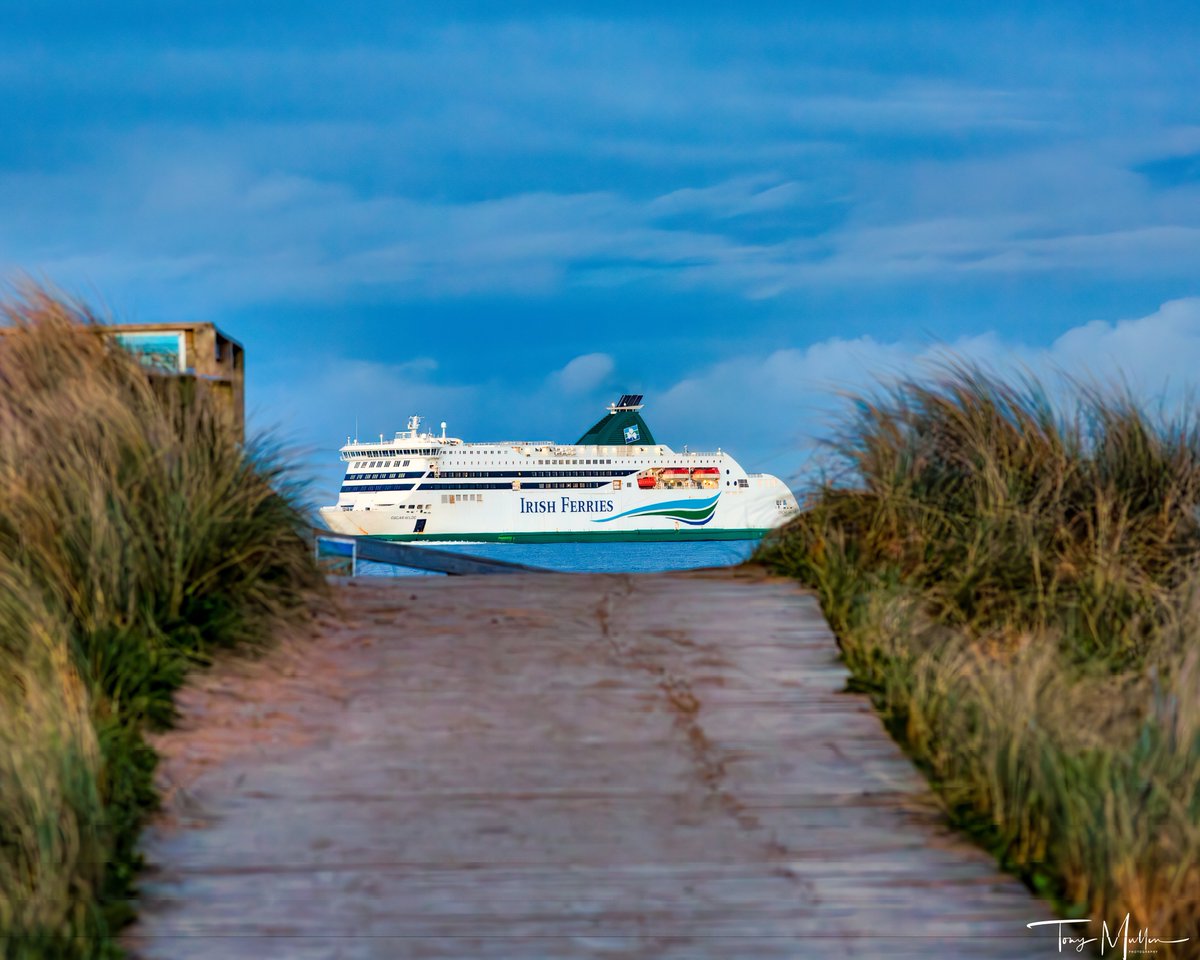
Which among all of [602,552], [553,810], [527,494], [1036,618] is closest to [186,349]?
[553,810]

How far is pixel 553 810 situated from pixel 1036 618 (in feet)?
7.25

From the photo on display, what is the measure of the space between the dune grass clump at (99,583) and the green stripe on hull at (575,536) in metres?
38.2

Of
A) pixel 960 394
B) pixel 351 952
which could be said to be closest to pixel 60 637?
pixel 351 952

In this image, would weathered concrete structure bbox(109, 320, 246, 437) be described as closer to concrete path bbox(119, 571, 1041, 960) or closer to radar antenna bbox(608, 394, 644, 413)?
concrete path bbox(119, 571, 1041, 960)

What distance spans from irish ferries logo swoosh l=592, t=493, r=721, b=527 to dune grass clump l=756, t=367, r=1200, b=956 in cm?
3891

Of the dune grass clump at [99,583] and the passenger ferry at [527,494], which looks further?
the passenger ferry at [527,494]

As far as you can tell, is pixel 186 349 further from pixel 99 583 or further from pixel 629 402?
pixel 629 402

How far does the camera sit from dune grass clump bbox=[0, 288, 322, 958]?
2873 mm

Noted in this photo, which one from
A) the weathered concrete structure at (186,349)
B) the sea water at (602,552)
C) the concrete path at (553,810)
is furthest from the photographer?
the sea water at (602,552)

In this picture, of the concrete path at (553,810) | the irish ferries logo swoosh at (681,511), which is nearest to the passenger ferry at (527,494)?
the irish ferries logo swoosh at (681,511)

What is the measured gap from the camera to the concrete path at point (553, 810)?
2.78m

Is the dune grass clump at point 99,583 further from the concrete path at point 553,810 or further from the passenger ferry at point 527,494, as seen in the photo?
the passenger ferry at point 527,494

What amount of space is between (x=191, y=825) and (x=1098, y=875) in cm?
230

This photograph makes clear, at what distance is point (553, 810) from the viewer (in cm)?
328
